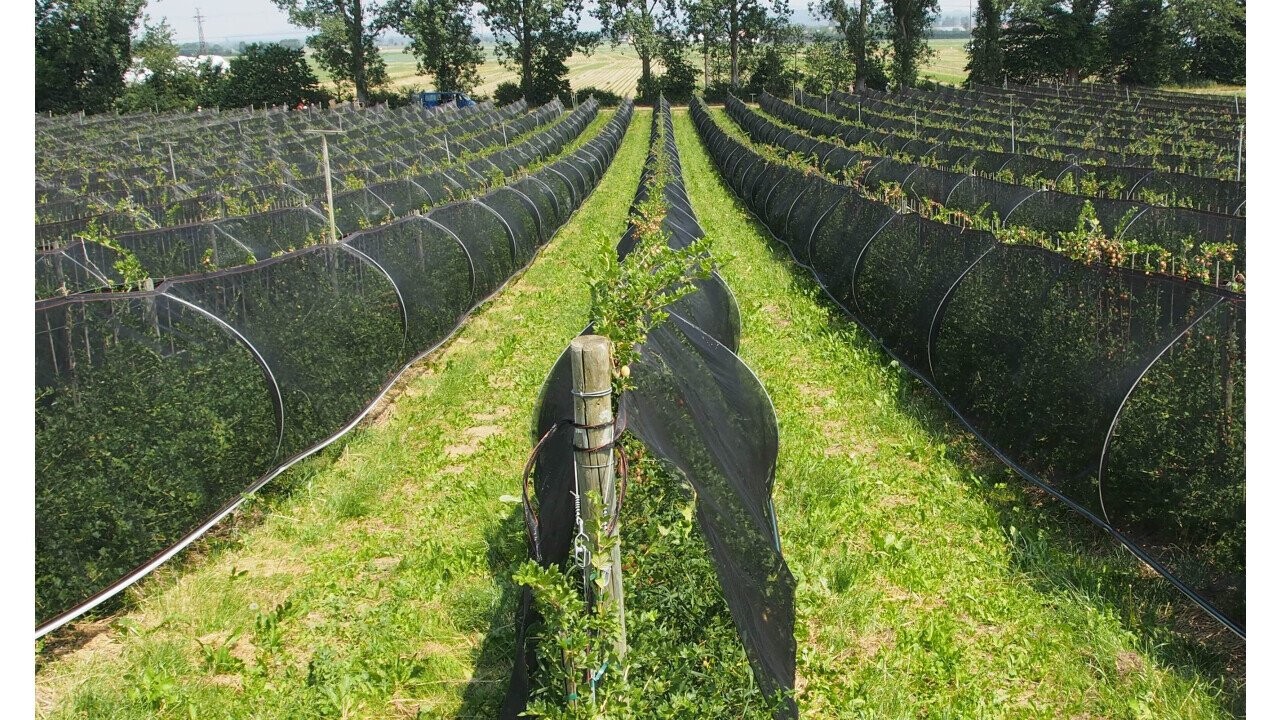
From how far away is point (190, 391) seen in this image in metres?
5.28

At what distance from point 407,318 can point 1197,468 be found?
6.41 m

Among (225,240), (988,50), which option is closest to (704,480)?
(225,240)

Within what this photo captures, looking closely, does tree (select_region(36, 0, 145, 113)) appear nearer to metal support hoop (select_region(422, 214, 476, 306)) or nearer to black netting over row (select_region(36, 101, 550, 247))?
black netting over row (select_region(36, 101, 550, 247))

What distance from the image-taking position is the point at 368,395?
765cm

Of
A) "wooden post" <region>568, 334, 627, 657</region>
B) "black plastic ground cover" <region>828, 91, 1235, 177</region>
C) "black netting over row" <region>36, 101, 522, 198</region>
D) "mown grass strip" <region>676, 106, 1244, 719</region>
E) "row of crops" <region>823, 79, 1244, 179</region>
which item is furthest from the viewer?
"black netting over row" <region>36, 101, 522, 198</region>

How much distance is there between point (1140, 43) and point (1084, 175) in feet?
170

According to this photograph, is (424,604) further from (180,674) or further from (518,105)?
(518,105)

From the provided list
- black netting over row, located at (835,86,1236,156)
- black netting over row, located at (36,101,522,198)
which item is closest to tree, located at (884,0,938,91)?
black netting over row, located at (835,86,1236,156)

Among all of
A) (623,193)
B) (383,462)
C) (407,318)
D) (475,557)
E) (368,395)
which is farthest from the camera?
(623,193)

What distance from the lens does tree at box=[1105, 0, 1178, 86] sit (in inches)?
2201

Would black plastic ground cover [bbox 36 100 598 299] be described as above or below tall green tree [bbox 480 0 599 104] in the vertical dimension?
below

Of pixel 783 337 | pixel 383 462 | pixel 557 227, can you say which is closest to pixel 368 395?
pixel 383 462

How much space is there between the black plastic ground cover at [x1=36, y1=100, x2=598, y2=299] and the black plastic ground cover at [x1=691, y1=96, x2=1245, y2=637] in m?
6.27

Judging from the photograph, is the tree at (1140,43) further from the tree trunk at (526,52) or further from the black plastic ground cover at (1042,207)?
the black plastic ground cover at (1042,207)
